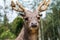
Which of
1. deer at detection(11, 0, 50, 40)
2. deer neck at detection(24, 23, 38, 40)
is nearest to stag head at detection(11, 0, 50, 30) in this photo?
deer at detection(11, 0, 50, 40)

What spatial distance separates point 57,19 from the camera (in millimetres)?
34031

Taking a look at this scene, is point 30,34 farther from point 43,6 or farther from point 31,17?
Result: point 43,6

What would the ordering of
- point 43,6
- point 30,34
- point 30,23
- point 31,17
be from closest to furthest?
point 30,23 < point 31,17 < point 30,34 < point 43,6

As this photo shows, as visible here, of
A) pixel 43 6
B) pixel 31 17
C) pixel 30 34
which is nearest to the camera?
pixel 31 17

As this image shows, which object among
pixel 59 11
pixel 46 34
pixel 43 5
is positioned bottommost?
pixel 46 34

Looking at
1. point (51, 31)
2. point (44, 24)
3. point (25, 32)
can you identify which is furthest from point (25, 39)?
point (51, 31)

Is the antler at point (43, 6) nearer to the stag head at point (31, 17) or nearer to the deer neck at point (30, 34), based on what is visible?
the stag head at point (31, 17)

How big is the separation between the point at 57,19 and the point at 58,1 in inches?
73.4

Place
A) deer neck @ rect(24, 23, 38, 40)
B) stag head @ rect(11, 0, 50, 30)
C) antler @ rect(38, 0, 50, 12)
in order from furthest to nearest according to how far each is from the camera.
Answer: antler @ rect(38, 0, 50, 12), deer neck @ rect(24, 23, 38, 40), stag head @ rect(11, 0, 50, 30)

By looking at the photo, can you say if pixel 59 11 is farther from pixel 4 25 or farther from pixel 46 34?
pixel 4 25

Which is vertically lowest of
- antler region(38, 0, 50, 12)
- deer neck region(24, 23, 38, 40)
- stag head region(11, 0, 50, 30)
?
deer neck region(24, 23, 38, 40)

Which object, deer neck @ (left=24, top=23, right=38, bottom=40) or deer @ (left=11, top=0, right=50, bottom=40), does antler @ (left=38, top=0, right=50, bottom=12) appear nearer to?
deer @ (left=11, top=0, right=50, bottom=40)

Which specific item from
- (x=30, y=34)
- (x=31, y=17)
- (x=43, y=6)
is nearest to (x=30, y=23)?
(x=31, y=17)

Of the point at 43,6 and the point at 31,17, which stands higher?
the point at 43,6
